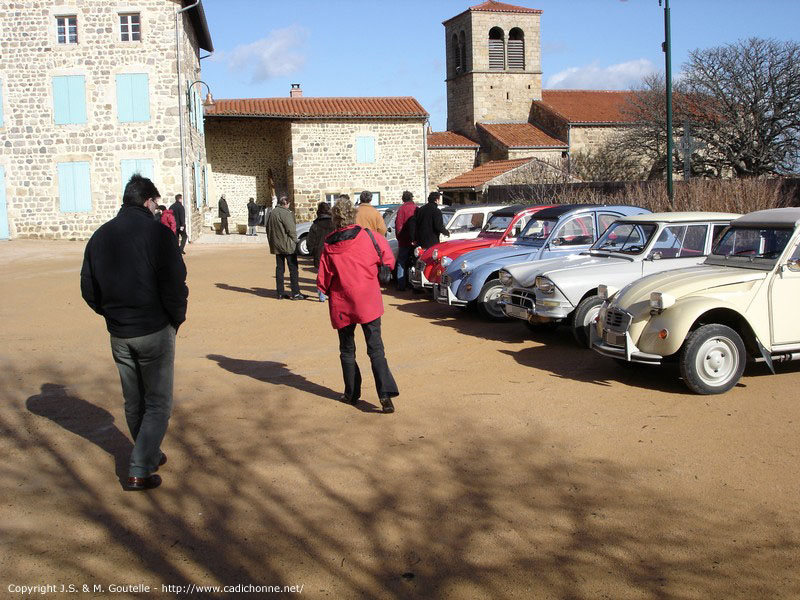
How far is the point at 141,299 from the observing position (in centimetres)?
501

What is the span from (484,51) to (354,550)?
49458 mm

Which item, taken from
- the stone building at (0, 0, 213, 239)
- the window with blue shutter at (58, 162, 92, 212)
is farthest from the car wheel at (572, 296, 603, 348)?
the window with blue shutter at (58, 162, 92, 212)

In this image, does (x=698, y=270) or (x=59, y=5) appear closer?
(x=698, y=270)

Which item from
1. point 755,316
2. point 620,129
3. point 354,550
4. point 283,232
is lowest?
point 354,550

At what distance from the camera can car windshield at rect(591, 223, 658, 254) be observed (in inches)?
364

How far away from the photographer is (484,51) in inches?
1988

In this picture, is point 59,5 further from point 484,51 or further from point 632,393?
point 484,51

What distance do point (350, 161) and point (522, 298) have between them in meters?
25.4

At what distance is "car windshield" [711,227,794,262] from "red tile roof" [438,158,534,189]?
26.3 metres

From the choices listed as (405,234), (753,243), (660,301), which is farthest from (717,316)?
(405,234)

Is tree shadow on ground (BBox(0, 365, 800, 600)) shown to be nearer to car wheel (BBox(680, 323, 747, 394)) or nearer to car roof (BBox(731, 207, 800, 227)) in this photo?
car wheel (BBox(680, 323, 747, 394))

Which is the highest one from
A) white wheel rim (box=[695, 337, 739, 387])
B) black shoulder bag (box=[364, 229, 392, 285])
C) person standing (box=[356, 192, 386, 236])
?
person standing (box=[356, 192, 386, 236])

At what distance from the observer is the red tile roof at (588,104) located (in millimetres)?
46281

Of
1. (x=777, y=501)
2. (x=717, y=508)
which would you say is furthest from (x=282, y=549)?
(x=777, y=501)
